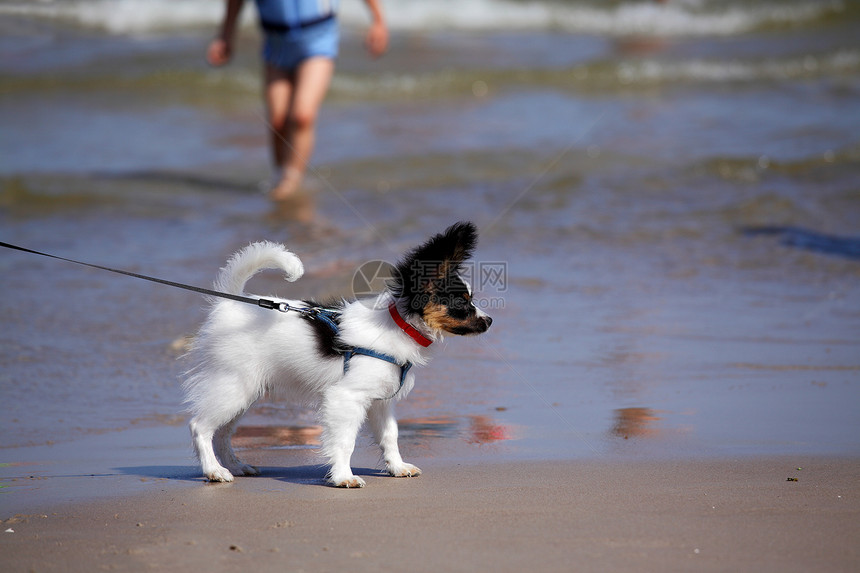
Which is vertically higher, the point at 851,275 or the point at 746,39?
the point at 746,39

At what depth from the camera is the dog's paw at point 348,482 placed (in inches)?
159

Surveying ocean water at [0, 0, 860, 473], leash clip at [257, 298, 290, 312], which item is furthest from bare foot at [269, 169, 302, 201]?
leash clip at [257, 298, 290, 312]

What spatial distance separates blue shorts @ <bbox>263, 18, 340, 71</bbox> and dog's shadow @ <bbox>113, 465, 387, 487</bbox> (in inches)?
221

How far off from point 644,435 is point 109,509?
7.99 feet

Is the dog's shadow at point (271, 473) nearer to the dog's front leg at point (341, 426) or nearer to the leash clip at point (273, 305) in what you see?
the dog's front leg at point (341, 426)

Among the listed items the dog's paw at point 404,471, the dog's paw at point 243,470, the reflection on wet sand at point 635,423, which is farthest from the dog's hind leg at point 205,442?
the reflection on wet sand at point 635,423

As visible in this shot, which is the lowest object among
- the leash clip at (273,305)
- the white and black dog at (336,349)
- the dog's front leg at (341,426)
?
the dog's front leg at (341,426)

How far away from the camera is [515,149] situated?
13195 mm

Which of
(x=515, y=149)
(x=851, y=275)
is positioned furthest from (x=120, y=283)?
(x=515, y=149)

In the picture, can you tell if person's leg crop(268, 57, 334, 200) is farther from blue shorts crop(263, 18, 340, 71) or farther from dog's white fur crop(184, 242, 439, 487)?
dog's white fur crop(184, 242, 439, 487)

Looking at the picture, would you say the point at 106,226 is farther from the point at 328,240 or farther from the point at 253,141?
the point at 253,141

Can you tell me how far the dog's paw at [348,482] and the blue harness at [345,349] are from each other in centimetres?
41

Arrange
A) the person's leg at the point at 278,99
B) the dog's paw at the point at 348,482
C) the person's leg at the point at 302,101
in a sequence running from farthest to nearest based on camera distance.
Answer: the person's leg at the point at 278,99, the person's leg at the point at 302,101, the dog's paw at the point at 348,482

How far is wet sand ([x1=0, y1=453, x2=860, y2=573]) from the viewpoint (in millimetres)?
3146
